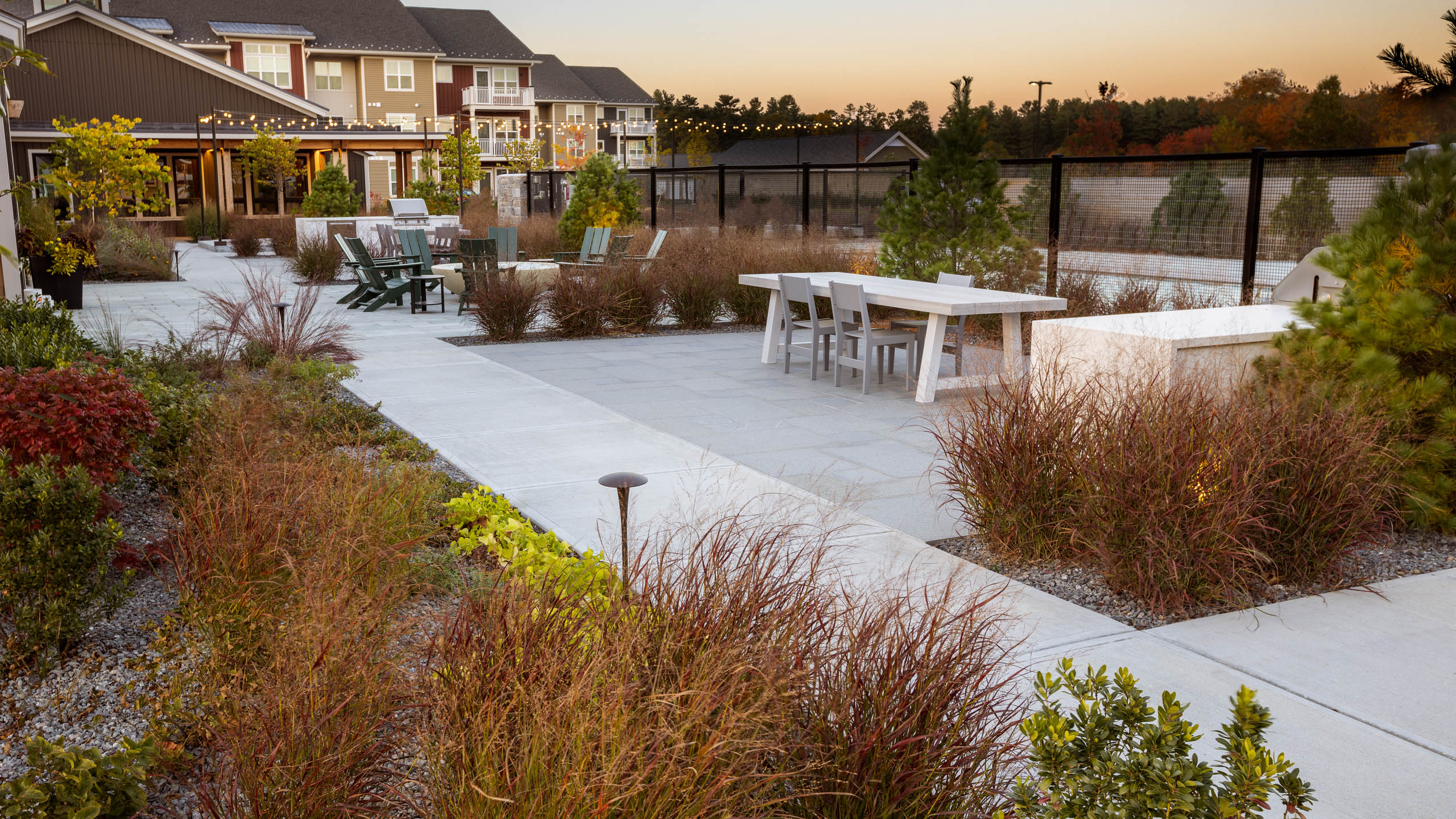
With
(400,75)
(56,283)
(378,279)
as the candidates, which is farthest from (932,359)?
(400,75)

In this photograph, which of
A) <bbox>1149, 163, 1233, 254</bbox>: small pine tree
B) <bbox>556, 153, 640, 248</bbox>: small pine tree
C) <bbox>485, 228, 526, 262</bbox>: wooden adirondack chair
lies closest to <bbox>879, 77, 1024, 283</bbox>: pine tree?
<bbox>1149, 163, 1233, 254</bbox>: small pine tree

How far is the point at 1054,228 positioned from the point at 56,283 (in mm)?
12160

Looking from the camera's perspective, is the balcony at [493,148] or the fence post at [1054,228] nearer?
the fence post at [1054,228]

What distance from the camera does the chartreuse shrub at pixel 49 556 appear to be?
11.7ft

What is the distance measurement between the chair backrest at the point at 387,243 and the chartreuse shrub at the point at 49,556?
52.2 feet

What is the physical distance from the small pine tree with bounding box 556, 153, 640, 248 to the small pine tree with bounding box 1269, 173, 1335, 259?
453 inches

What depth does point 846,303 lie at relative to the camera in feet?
29.1

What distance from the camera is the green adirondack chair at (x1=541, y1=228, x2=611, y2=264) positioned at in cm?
1806

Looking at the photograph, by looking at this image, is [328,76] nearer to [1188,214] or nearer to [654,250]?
[654,250]

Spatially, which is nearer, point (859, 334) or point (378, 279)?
point (859, 334)

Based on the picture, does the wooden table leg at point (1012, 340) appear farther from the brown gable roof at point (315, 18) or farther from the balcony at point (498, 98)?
the balcony at point (498, 98)

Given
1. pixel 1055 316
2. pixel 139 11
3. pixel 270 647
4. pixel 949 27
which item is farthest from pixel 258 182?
pixel 270 647

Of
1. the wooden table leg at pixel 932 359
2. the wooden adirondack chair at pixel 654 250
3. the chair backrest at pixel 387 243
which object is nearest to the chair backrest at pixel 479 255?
the wooden adirondack chair at pixel 654 250

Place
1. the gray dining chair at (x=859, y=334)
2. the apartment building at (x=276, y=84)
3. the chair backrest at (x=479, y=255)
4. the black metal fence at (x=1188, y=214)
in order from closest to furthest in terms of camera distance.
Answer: the gray dining chair at (x=859, y=334) → the black metal fence at (x=1188, y=214) → the chair backrest at (x=479, y=255) → the apartment building at (x=276, y=84)
